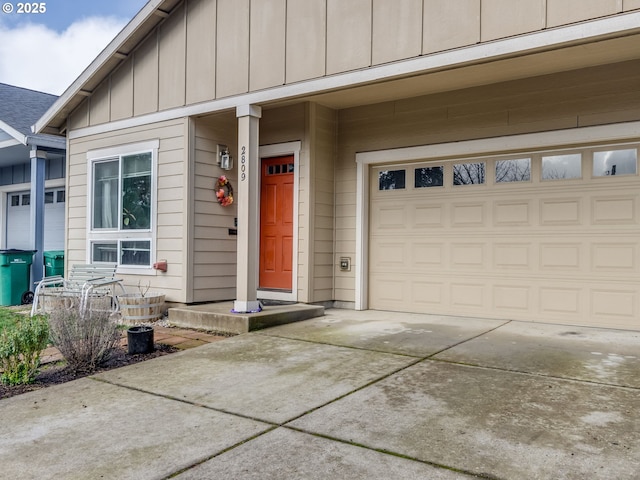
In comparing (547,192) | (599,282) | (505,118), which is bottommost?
(599,282)

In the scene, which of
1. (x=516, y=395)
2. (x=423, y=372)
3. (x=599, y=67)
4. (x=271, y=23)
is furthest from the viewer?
(x=271, y=23)

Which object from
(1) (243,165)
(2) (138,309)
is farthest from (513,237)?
(2) (138,309)

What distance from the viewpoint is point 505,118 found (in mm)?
5734

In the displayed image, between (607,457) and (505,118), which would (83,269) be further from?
(607,457)

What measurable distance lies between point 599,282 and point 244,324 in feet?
12.1

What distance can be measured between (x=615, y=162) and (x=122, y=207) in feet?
19.7

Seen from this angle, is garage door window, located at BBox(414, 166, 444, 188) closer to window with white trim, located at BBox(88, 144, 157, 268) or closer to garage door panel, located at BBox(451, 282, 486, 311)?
garage door panel, located at BBox(451, 282, 486, 311)

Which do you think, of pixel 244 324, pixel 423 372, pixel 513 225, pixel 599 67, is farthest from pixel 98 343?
pixel 599 67

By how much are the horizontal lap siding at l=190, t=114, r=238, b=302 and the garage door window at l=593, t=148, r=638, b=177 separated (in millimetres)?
4337

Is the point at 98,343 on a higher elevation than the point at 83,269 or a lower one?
lower

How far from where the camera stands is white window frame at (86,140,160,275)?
261 inches

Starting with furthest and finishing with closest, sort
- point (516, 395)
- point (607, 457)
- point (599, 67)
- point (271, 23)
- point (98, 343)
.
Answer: point (271, 23) < point (599, 67) < point (98, 343) < point (516, 395) < point (607, 457)

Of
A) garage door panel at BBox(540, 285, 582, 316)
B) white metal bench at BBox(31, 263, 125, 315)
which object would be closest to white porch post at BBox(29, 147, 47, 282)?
white metal bench at BBox(31, 263, 125, 315)

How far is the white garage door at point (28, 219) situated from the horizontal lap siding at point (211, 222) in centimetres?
589
